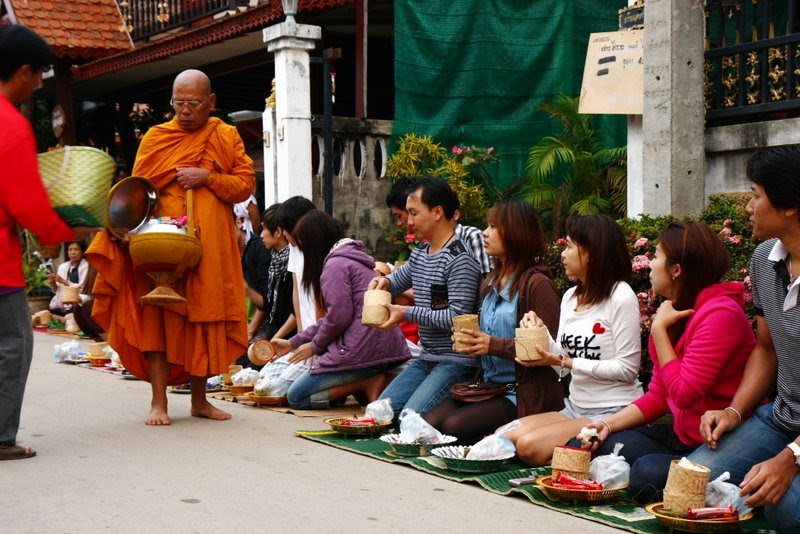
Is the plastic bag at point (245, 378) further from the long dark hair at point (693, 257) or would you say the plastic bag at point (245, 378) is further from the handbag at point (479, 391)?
the long dark hair at point (693, 257)

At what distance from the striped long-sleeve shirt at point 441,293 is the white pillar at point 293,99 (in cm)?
517

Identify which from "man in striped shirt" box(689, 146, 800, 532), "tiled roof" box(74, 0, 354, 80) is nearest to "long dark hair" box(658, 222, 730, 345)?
"man in striped shirt" box(689, 146, 800, 532)

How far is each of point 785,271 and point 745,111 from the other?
10.9 ft

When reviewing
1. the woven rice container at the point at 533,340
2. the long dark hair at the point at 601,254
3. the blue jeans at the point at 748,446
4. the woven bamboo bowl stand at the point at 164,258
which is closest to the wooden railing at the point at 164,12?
the woven bamboo bowl stand at the point at 164,258

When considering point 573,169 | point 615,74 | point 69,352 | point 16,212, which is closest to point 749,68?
point 615,74

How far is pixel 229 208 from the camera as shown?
6.96 meters

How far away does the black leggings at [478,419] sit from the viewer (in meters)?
5.69

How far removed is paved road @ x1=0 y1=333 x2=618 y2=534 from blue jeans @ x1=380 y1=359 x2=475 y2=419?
22.6 inches

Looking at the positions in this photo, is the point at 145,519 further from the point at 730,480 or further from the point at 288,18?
the point at 288,18

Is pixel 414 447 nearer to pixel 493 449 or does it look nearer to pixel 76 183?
pixel 493 449

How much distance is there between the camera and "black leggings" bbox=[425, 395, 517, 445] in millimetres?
5688

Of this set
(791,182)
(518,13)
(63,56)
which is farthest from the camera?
(63,56)

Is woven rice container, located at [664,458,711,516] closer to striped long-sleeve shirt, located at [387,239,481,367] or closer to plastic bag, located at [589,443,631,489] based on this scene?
plastic bag, located at [589,443,631,489]

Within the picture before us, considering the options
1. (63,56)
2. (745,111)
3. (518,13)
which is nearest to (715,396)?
(745,111)
